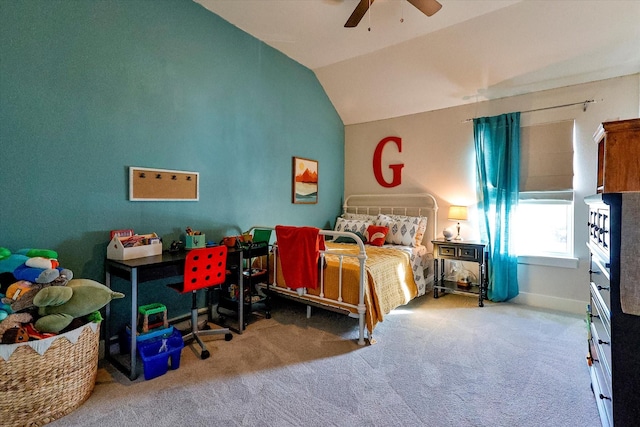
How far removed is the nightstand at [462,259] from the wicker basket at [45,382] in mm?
3552

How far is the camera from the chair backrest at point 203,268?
231 centimetres

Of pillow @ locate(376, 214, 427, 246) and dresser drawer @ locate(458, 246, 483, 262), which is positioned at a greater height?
pillow @ locate(376, 214, 427, 246)

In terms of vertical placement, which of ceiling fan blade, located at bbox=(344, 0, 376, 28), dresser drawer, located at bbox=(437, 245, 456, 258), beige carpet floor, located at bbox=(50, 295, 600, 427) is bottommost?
beige carpet floor, located at bbox=(50, 295, 600, 427)

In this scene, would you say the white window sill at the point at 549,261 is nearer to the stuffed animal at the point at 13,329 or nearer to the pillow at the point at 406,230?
the pillow at the point at 406,230

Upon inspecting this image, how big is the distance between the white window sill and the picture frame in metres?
2.72

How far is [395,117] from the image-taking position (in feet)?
15.3

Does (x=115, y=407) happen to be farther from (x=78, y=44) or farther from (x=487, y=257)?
(x=487, y=257)

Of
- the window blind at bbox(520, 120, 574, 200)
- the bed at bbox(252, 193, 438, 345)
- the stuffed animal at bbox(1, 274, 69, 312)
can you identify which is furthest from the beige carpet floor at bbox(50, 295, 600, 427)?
the window blind at bbox(520, 120, 574, 200)

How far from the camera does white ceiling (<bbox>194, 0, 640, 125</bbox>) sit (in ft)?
9.29

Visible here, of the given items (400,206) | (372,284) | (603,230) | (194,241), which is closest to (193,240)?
(194,241)

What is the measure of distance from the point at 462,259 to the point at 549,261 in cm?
92

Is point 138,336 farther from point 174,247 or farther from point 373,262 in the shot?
point 373,262

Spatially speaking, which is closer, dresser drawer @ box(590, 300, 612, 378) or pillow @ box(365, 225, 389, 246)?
dresser drawer @ box(590, 300, 612, 378)

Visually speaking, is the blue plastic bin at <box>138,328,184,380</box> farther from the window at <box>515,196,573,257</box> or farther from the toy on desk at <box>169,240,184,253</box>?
the window at <box>515,196,573,257</box>
